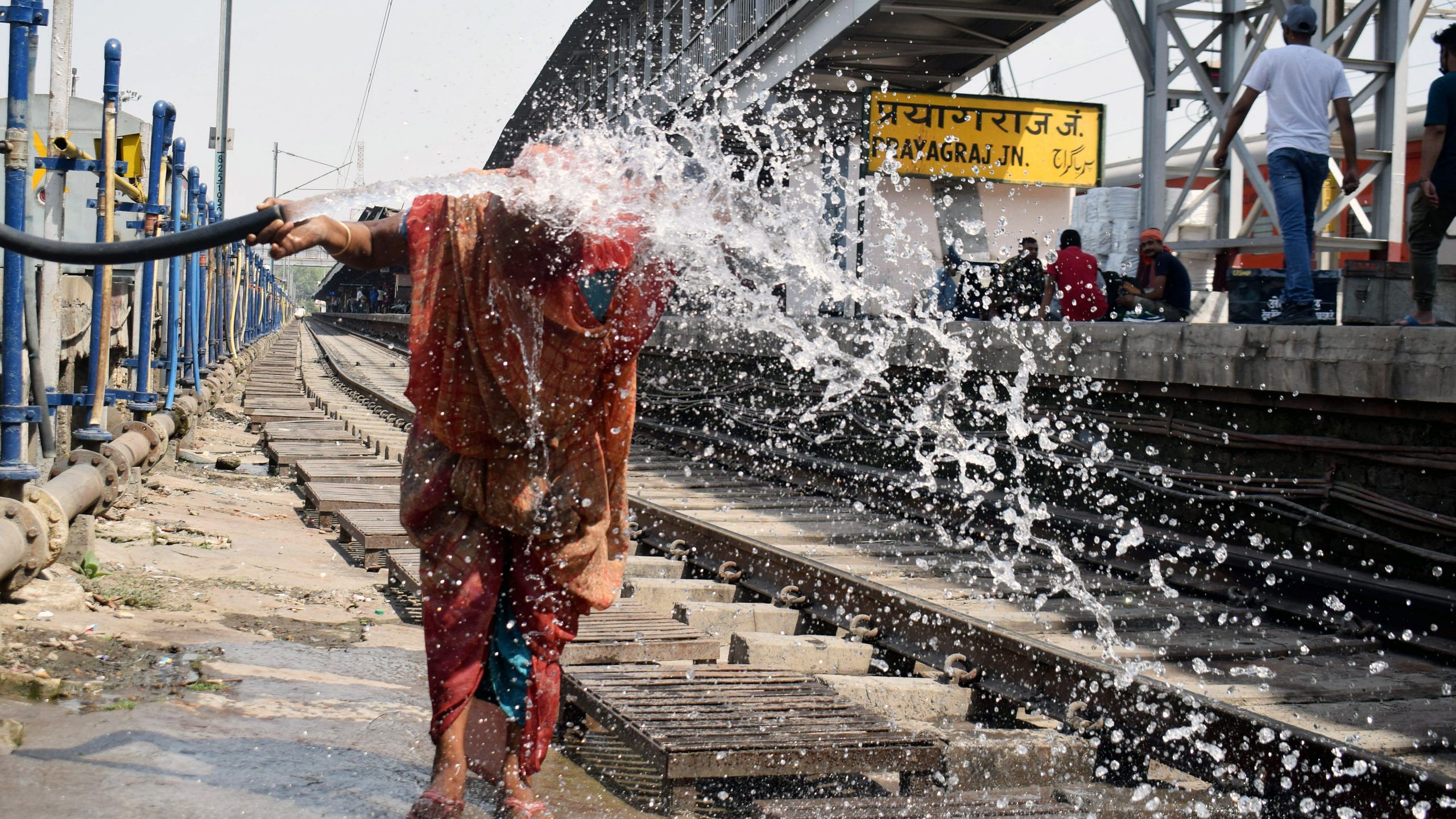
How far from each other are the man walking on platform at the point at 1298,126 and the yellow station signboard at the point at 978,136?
19.5 ft

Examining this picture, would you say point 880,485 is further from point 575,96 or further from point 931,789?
point 575,96

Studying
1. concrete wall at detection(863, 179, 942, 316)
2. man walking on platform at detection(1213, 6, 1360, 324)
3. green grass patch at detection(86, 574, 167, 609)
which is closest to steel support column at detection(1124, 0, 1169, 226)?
man walking on platform at detection(1213, 6, 1360, 324)

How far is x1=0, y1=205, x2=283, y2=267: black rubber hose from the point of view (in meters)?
2.63

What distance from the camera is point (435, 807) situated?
283 cm

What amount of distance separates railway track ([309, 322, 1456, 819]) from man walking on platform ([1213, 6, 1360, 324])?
7.62ft

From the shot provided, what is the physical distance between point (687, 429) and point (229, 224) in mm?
9747

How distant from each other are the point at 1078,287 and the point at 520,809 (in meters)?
8.50

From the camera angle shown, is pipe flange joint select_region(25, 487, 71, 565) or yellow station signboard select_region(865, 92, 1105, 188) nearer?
pipe flange joint select_region(25, 487, 71, 565)

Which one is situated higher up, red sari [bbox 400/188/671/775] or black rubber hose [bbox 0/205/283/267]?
black rubber hose [bbox 0/205/283/267]

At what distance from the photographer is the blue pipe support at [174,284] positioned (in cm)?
973

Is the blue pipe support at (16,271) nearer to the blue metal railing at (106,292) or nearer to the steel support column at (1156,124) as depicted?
the blue metal railing at (106,292)

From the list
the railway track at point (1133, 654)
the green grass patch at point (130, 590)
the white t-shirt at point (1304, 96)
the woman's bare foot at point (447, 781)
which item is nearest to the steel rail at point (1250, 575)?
the railway track at point (1133, 654)

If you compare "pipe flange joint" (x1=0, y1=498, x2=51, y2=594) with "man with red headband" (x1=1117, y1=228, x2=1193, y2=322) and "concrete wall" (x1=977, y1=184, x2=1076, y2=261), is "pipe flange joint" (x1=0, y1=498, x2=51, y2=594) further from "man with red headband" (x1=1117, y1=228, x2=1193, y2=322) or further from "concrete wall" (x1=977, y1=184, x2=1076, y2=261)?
"concrete wall" (x1=977, y1=184, x2=1076, y2=261)

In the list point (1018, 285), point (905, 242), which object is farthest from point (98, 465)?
point (905, 242)
